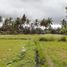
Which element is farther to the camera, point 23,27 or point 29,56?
point 23,27

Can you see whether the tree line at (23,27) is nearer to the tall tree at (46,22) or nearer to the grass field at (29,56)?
the tall tree at (46,22)

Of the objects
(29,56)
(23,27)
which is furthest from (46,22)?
(29,56)

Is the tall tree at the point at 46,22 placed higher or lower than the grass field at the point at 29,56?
higher

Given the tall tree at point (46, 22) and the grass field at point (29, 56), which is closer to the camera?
the grass field at point (29, 56)

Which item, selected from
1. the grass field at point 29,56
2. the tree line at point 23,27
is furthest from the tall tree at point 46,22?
the grass field at point 29,56

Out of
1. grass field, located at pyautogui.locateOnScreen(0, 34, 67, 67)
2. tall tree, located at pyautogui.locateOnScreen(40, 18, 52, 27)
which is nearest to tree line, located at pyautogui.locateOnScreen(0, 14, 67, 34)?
tall tree, located at pyautogui.locateOnScreen(40, 18, 52, 27)

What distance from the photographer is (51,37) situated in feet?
194

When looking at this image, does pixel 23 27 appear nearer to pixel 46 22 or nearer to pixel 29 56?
pixel 46 22

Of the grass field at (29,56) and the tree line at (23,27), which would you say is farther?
the tree line at (23,27)

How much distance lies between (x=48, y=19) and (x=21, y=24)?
16.4m

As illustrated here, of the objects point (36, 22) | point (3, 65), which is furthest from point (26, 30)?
point (3, 65)

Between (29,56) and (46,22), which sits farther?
(46,22)

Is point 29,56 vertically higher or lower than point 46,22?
lower

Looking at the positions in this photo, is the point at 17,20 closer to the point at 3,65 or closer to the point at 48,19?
the point at 48,19
